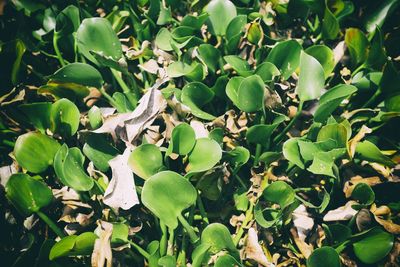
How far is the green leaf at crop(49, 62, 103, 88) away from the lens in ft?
2.92

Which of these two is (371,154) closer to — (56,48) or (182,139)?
(182,139)

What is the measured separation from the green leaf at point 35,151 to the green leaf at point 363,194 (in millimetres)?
793

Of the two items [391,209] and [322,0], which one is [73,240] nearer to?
[391,209]

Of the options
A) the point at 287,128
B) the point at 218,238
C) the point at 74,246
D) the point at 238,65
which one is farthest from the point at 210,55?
the point at 74,246

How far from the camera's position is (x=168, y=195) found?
725 mm

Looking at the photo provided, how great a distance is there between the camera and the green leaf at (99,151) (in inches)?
33.2

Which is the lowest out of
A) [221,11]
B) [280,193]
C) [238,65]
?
[280,193]

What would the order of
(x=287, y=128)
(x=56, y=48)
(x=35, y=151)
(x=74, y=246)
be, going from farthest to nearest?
(x=56, y=48), (x=287, y=128), (x=35, y=151), (x=74, y=246)

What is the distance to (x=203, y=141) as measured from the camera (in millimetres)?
801

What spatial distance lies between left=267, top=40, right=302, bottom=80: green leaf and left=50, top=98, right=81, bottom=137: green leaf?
582mm

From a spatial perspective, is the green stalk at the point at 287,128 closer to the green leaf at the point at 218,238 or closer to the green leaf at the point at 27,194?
the green leaf at the point at 218,238

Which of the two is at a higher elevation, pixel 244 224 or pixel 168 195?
pixel 168 195

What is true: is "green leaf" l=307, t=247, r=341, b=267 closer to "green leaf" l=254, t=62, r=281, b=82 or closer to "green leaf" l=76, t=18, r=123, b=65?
"green leaf" l=254, t=62, r=281, b=82

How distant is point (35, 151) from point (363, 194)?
0.85 m
